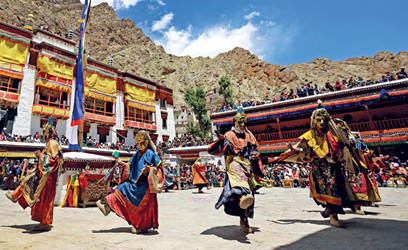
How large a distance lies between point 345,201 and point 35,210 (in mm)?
5284

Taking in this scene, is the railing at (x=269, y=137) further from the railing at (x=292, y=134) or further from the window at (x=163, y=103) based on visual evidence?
the window at (x=163, y=103)

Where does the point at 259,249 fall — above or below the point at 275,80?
below

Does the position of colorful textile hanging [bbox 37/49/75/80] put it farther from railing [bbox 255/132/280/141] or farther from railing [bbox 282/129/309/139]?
railing [bbox 282/129/309/139]

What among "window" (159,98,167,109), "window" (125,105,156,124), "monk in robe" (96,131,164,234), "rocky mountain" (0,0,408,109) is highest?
"rocky mountain" (0,0,408,109)

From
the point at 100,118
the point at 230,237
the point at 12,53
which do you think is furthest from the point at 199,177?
the point at 12,53

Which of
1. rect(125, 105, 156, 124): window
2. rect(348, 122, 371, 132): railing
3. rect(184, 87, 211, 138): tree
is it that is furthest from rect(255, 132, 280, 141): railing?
rect(184, 87, 211, 138): tree

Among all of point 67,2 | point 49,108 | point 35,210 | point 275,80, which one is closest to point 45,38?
point 49,108

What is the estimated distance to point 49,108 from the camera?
847 inches

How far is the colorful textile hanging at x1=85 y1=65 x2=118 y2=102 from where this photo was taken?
82.1ft

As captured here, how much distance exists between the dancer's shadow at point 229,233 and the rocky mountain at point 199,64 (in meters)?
57.8

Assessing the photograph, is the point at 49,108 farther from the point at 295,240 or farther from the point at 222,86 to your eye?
the point at 222,86

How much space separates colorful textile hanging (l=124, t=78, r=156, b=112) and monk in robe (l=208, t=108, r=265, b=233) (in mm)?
26656

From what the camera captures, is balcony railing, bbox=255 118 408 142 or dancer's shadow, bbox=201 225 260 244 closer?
dancer's shadow, bbox=201 225 260 244

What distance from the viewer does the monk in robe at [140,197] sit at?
12.3 ft
